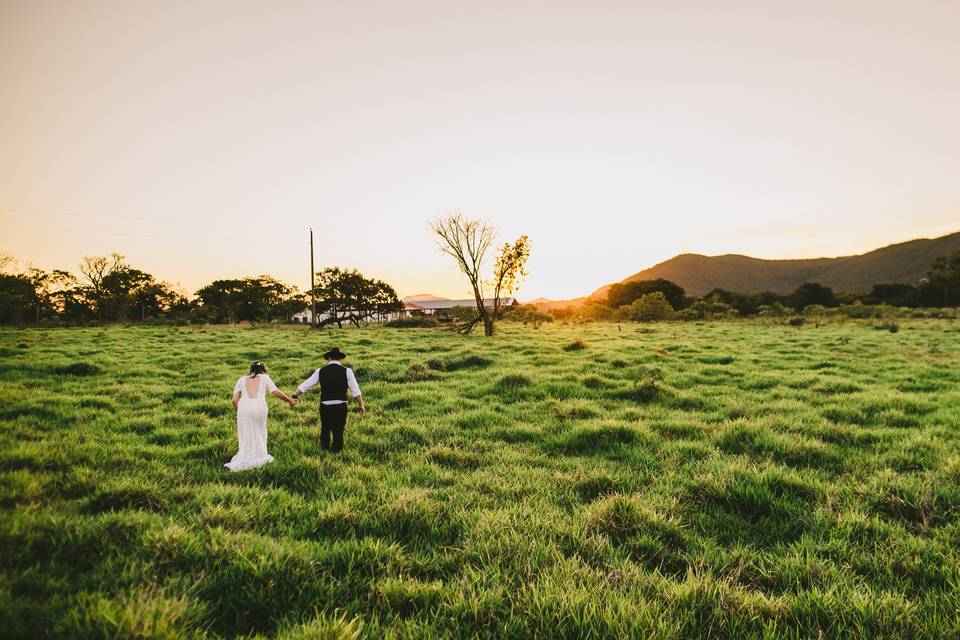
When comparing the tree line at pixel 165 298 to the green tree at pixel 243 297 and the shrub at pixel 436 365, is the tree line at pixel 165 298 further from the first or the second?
the shrub at pixel 436 365

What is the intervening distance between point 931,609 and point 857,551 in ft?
2.50

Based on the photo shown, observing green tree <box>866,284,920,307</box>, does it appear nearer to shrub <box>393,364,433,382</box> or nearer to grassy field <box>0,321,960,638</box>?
grassy field <box>0,321,960,638</box>

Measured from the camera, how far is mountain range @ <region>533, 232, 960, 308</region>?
437ft

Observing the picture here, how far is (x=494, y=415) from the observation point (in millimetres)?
8992

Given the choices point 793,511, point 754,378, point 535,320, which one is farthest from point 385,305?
point 793,511

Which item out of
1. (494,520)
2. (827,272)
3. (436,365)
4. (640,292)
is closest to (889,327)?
(436,365)

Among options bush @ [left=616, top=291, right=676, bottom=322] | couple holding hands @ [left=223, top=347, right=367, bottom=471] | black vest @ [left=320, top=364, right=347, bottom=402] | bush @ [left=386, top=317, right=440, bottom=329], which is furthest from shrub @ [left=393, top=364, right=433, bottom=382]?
bush @ [left=616, top=291, right=676, bottom=322]

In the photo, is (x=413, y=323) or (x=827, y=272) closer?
(x=413, y=323)

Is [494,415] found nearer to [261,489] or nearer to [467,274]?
[261,489]

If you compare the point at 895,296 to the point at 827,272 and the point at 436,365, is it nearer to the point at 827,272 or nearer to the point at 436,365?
the point at 436,365

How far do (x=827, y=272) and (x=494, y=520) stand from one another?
8725 inches

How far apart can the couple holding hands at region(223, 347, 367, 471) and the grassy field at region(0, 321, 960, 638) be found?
374mm

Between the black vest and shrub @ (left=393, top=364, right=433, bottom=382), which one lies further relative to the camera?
shrub @ (left=393, top=364, right=433, bottom=382)

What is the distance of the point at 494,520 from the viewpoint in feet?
14.6
